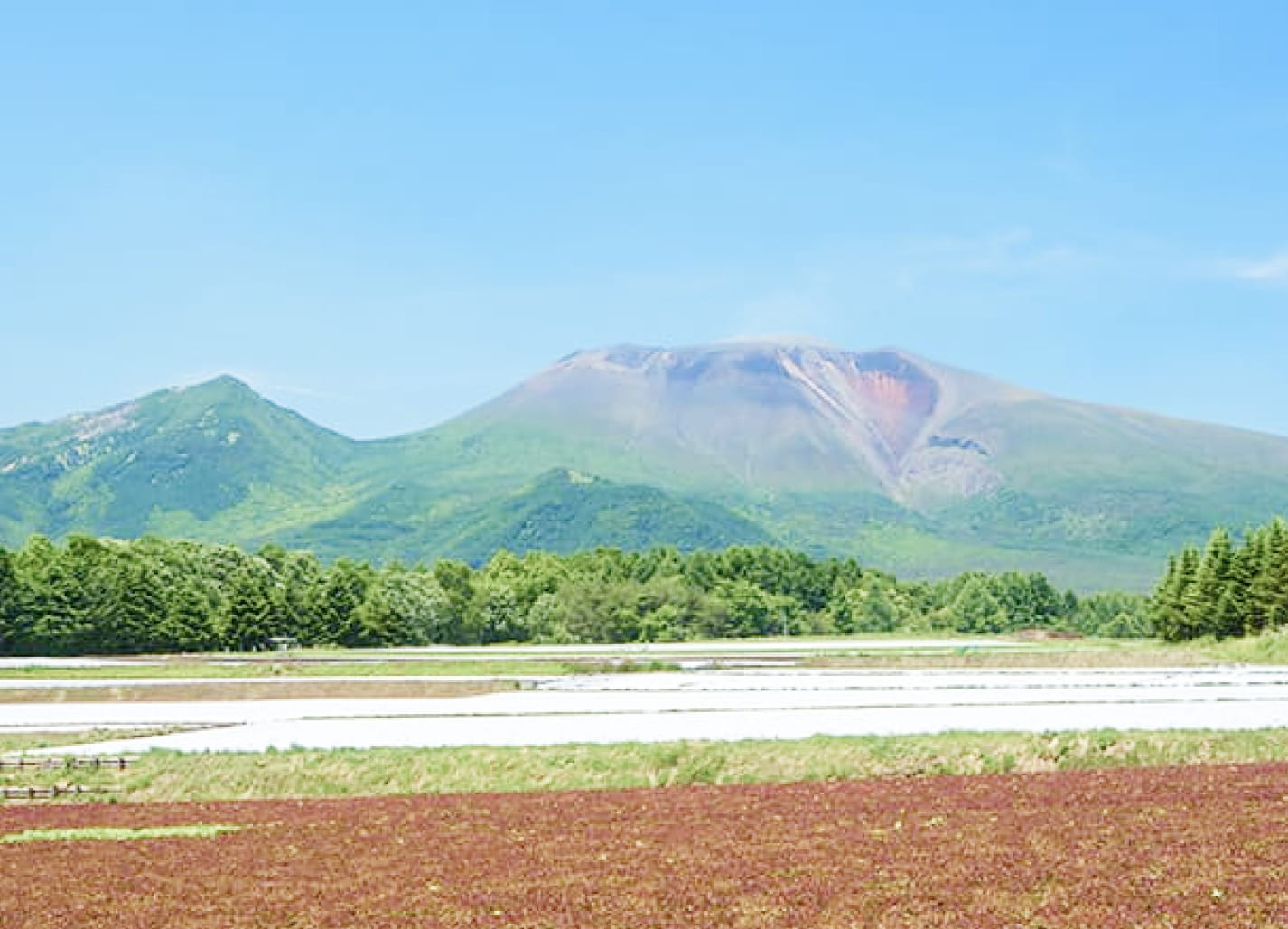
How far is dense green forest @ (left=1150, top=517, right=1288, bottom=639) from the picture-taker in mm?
87562

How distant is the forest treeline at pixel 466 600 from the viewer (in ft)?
342

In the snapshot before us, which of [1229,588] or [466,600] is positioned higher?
[1229,588]

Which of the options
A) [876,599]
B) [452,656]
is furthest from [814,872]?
[876,599]

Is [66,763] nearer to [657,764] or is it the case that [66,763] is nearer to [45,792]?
[45,792]

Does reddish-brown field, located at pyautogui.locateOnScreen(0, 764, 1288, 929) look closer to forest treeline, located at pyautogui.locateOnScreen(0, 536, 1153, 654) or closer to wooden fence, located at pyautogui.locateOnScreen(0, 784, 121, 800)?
wooden fence, located at pyautogui.locateOnScreen(0, 784, 121, 800)

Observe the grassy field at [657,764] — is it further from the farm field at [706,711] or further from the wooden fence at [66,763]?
the farm field at [706,711]

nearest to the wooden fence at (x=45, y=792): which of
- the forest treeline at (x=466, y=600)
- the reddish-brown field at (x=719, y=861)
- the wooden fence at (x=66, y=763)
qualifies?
the wooden fence at (x=66, y=763)

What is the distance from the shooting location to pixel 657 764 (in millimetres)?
31953

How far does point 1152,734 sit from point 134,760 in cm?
2483

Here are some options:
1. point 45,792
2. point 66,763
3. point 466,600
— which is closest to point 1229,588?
point 466,600

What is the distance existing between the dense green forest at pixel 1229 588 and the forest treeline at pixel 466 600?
4042 centimetres

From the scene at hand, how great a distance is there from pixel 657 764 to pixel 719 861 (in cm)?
1170

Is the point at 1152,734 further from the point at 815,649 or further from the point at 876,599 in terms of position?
the point at 876,599

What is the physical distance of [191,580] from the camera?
11300 cm
